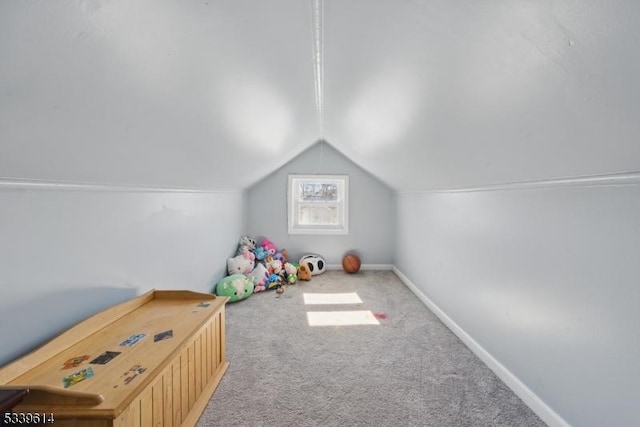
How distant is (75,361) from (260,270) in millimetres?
2304

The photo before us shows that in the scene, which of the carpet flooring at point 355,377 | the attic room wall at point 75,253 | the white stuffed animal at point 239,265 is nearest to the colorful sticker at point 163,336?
the attic room wall at point 75,253

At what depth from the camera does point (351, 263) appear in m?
4.00

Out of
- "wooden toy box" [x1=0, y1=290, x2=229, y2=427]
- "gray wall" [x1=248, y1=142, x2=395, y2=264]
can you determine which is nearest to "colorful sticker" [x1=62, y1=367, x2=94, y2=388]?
"wooden toy box" [x1=0, y1=290, x2=229, y2=427]

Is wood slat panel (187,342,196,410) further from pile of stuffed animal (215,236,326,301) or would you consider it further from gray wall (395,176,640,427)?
gray wall (395,176,640,427)

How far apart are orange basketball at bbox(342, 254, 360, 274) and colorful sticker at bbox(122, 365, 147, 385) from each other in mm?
3142

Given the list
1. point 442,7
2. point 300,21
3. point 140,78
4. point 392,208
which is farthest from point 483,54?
point 392,208

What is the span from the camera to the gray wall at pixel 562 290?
105 centimetres

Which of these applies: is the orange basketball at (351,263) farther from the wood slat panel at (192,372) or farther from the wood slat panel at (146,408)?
the wood slat panel at (146,408)

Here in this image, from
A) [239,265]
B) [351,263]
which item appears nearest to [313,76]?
[239,265]

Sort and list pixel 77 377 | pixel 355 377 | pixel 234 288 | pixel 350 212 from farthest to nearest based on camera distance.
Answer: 1. pixel 350 212
2. pixel 234 288
3. pixel 355 377
4. pixel 77 377

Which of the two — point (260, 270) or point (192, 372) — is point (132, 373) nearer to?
point (192, 372)

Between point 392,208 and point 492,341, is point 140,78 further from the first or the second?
point 392,208

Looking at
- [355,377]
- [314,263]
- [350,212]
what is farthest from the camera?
[350,212]

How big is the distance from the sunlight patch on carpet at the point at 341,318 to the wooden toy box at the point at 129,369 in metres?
0.97
